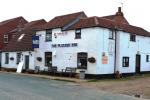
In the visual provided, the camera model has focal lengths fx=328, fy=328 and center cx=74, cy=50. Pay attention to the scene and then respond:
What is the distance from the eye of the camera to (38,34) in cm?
3866

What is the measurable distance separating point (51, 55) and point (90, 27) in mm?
7074

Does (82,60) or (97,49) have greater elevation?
(97,49)

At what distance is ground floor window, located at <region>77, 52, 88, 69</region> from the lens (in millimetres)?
31688

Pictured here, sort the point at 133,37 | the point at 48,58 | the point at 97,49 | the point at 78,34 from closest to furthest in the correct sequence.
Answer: the point at 97,49
the point at 78,34
the point at 133,37
the point at 48,58

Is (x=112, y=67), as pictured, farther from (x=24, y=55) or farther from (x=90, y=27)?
(x=24, y=55)

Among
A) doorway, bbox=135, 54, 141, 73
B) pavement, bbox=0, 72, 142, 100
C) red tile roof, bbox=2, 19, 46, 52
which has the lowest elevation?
pavement, bbox=0, 72, 142, 100

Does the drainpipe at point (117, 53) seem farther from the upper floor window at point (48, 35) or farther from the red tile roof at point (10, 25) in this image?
the red tile roof at point (10, 25)

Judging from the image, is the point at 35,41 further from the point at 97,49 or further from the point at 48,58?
the point at 97,49

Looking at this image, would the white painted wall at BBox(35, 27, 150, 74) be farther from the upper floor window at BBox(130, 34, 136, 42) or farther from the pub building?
the upper floor window at BBox(130, 34, 136, 42)

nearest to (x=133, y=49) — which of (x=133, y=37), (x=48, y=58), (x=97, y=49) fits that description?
(x=133, y=37)

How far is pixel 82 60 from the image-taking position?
32062 millimetres

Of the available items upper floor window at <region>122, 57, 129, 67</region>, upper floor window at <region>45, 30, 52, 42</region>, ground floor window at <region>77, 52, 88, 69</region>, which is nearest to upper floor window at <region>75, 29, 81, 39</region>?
ground floor window at <region>77, 52, 88, 69</region>

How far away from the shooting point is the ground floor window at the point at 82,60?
31688mm

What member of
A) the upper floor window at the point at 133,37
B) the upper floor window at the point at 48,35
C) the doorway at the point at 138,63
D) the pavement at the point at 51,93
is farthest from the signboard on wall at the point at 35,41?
the pavement at the point at 51,93
